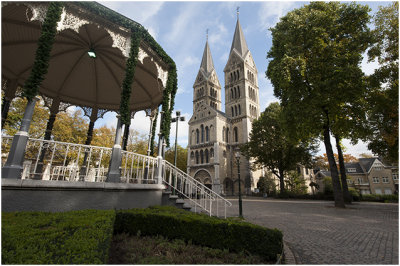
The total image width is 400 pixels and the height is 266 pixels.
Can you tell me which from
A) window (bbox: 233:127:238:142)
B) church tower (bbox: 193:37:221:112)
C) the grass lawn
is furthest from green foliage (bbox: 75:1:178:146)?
church tower (bbox: 193:37:221:112)

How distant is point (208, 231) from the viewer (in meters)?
4.67

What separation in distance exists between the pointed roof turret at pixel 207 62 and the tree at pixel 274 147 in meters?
34.3

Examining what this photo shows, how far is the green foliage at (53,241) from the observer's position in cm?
255

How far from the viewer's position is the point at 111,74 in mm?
11117

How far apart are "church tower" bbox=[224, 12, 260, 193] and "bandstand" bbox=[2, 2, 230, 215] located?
31058 millimetres

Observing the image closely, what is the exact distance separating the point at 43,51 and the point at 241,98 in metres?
43.2

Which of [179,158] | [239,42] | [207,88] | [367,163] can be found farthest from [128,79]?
[367,163]

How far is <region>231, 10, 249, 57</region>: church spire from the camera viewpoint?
51.9m

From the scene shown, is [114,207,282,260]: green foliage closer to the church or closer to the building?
the church

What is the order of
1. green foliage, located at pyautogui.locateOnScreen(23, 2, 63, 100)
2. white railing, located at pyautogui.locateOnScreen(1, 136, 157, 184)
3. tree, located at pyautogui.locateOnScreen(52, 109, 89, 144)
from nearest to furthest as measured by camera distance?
green foliage, located at pyautogui.locateOnScreen(23, 2, 63, 100) → white railing, located at pyautogui.locateOnScreen(1, 136, 157, 184) → tree, located at pyautogui.locateOnScreen(52, 109, 89, 144)

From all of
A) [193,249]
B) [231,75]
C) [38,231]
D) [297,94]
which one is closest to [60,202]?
[38,231]

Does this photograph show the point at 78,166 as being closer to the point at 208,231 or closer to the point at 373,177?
the point at 208,231

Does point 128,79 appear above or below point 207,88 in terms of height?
below

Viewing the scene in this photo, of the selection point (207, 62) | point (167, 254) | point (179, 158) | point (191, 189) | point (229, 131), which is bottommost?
point (167, 254)
